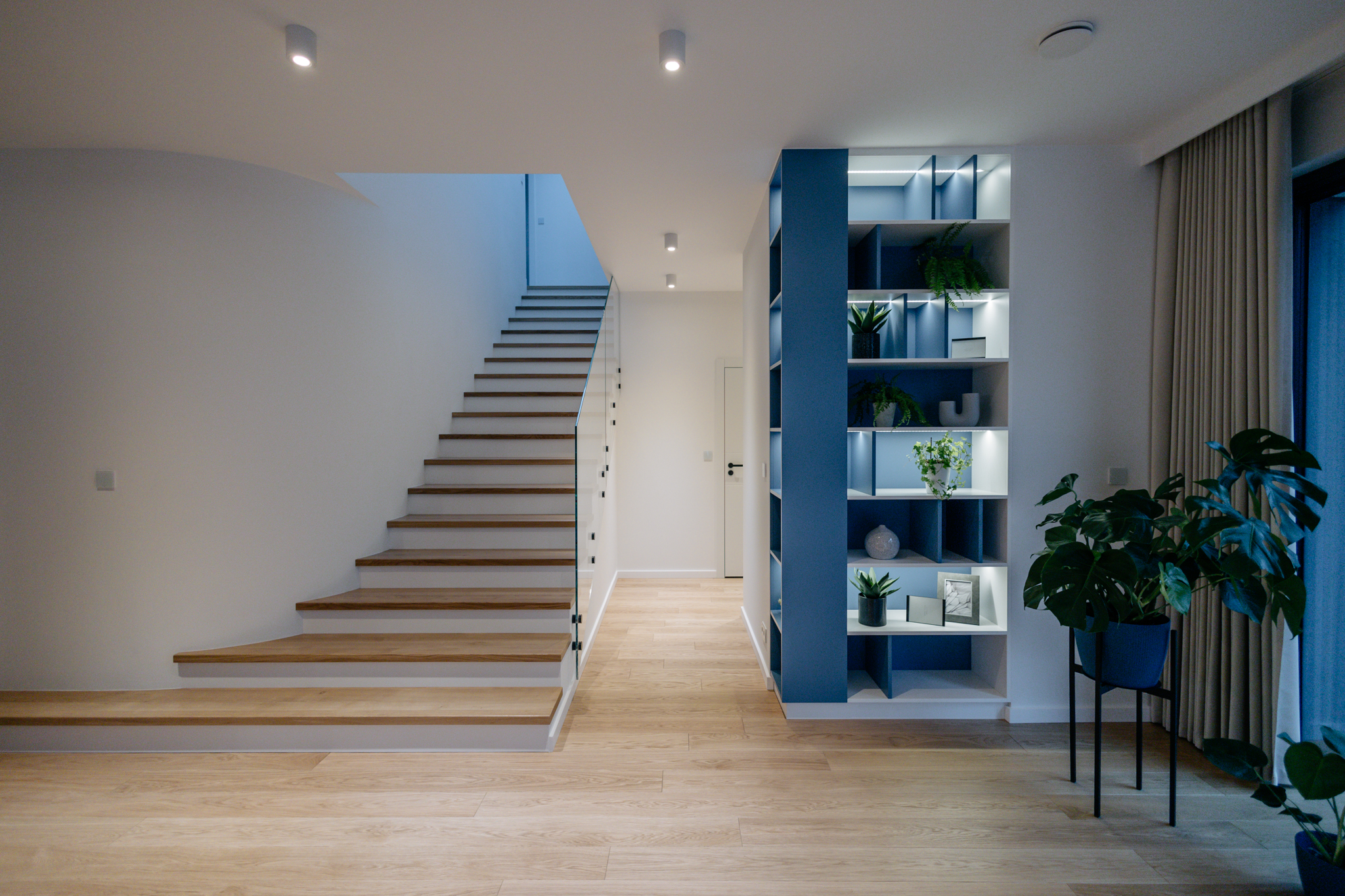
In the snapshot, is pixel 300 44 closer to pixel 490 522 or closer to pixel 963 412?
pixel 490 522

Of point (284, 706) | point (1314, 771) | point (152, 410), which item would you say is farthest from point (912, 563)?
point (152, 410)

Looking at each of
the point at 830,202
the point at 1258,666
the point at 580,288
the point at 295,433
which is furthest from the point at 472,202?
the point at 1258,666

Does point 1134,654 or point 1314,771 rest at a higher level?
point 1134,654

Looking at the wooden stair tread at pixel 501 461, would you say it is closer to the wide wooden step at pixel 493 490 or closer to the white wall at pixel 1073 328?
the wide wooden step at pixel 493 490

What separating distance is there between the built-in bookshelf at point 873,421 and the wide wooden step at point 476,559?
1267 millimetres

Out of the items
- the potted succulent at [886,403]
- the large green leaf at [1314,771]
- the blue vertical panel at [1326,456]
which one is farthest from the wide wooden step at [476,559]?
the blue vertical panel at [1326,456]

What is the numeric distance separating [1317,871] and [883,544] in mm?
1676

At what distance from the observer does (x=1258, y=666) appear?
2479 mm

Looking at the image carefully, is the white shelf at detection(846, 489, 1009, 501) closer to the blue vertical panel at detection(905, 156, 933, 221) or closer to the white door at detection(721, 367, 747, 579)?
the blue vertical panel at detection(905, 156, 933, 221)

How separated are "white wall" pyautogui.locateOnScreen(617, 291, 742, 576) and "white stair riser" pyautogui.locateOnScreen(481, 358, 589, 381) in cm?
58

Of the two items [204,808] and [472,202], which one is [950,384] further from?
[472,202]

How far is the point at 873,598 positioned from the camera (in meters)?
3.06

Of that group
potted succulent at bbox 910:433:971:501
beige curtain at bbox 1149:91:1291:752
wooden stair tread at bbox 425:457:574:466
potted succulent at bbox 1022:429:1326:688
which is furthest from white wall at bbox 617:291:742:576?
potted succulent at bbox 1022:429:1326:688

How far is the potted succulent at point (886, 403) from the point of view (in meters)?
3.00
